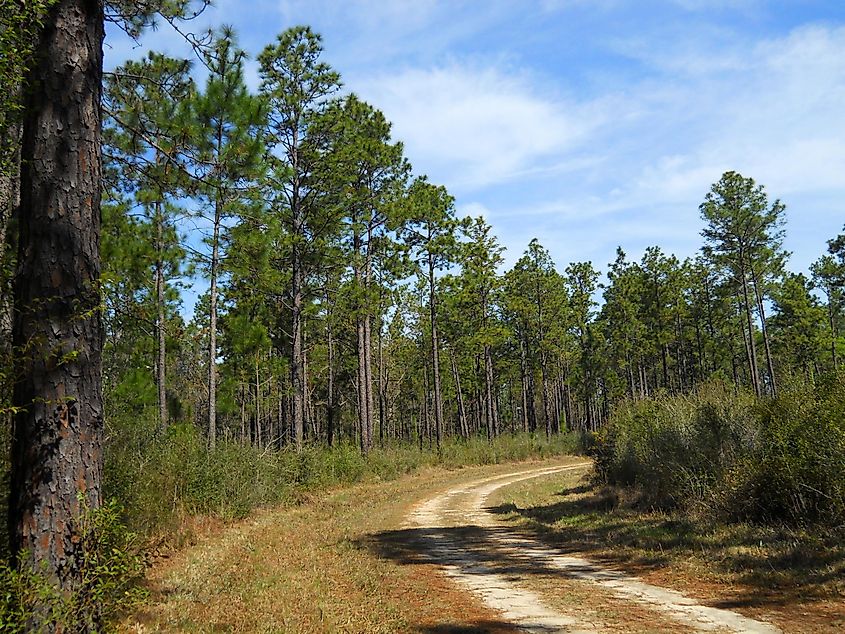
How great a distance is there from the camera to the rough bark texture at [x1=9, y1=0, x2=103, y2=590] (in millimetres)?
4613

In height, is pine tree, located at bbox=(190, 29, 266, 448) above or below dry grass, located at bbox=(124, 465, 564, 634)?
above

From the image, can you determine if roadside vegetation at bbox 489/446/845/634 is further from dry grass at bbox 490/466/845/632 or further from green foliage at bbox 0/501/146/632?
green foliage at bbox 0/501/146/632

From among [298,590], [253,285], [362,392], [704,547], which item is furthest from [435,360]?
[298,590]

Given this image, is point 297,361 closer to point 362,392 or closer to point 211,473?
point 362,392

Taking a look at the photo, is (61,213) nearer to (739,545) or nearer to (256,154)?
(256,154)

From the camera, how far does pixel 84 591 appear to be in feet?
15.3

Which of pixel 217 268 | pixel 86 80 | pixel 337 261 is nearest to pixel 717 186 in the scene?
pixel 337 261

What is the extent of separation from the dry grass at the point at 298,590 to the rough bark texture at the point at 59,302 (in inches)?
71.7

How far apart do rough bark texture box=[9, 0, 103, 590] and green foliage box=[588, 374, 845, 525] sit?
991 cm

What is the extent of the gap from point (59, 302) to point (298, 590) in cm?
485

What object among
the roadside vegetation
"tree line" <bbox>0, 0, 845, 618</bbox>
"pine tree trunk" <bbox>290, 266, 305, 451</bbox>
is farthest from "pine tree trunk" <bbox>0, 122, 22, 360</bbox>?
"pine tree trunk" <bbox>290, 266, 305, 451</bbox>

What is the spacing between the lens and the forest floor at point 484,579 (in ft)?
21.2

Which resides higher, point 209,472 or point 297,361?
point 297,361

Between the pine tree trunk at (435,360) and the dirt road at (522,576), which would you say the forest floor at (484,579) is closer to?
the dirt road at (522,576)
